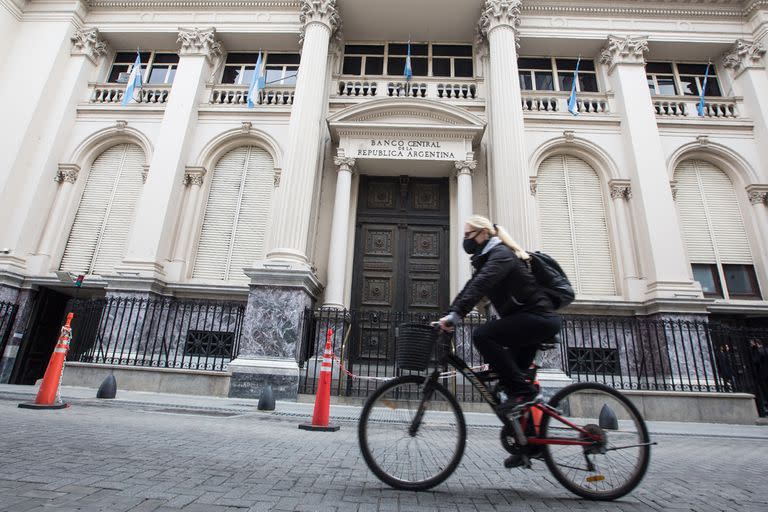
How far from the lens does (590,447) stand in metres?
2.59

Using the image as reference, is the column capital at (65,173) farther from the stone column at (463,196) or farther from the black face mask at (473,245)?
the black face mask at (473,245)

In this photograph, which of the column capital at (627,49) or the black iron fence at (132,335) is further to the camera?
the column capital at (627,49)

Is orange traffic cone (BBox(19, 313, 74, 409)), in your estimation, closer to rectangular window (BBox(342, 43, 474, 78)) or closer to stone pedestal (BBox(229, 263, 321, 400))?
stone pedestal (BBox(229, 263, 321, 400))

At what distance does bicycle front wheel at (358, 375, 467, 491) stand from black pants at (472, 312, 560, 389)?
1.26ft

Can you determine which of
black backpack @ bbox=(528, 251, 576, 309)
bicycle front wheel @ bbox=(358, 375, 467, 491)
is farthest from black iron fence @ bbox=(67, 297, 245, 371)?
black backpack @ bbox=(528, 251, 576, 309)

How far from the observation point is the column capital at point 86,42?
553 inches

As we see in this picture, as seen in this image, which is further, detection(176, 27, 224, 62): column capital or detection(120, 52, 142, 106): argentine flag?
detection(176, 27, 224, 62): column capital

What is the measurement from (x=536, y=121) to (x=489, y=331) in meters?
12.2

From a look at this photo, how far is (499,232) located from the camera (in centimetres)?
296

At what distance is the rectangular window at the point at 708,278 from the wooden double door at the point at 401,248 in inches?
287

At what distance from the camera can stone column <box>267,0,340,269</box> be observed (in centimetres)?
1012

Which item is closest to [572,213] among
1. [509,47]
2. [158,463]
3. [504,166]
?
[504,166]

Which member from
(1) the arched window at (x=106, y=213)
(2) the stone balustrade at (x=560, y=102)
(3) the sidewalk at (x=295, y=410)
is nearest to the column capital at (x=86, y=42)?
(1) the arched window at (x=106, y=213)

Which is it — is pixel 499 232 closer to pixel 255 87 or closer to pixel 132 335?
pixel 132 335
